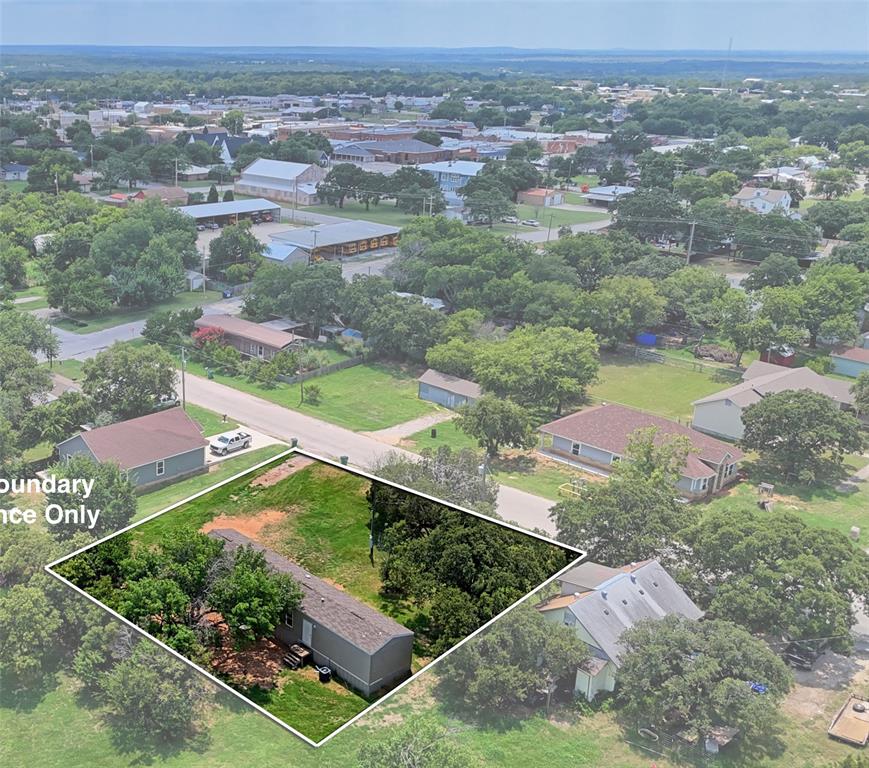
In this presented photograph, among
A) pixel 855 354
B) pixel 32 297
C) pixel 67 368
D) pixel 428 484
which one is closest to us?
pixel 428 484

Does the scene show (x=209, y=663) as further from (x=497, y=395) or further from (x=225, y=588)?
(x=497, y=395)

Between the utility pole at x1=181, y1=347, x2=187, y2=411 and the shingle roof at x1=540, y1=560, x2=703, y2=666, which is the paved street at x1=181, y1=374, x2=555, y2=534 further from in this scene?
the shingle roof at x1=540, y1=560, x2=703, y2=666

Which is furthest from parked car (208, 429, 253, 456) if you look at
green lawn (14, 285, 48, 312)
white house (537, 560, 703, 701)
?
green lawn (14, 285, 48, 312)

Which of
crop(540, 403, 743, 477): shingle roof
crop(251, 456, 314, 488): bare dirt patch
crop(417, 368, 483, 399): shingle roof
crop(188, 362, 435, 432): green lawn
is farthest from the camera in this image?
crop(417, 368, 483, 399): shingle roof

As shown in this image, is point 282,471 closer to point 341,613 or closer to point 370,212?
point 341,613

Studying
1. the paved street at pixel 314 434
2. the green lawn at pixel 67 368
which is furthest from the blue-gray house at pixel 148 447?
the green lawn at pixel 67 368

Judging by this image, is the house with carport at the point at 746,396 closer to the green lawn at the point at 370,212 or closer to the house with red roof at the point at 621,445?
the house with red roof at the point at 621,445

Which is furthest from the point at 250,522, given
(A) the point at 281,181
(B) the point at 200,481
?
(A) the point at 281,181
